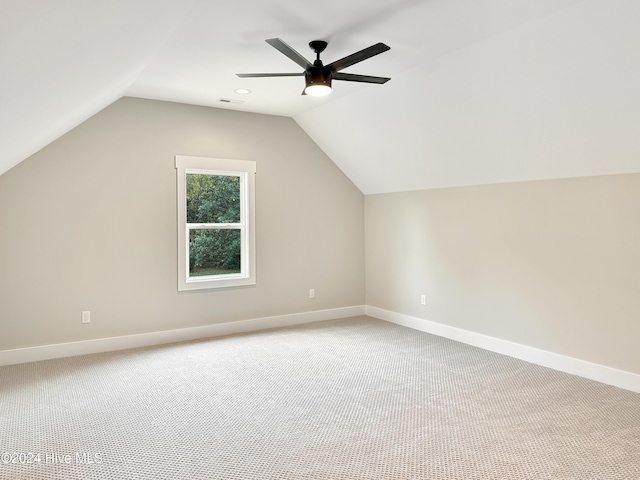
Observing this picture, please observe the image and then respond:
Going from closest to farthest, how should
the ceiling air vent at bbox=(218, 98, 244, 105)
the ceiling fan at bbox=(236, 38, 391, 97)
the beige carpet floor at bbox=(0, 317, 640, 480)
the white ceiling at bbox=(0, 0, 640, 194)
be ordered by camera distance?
the white ceiling at bbox=(0, 0, 640, 194)
the beige carpet floor at bbox=(0, 317, 640, 480)
the ceiling fan at bbox=(236, 38, 391, 97)
the ceiling air vent at bbox=(218, 98, 244, 105)

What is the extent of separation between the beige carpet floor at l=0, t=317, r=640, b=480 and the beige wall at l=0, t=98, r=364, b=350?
21.5 inches

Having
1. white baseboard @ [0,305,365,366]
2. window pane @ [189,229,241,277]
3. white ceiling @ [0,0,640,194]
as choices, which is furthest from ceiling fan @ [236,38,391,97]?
white baseboard @ [0,305,365,366]

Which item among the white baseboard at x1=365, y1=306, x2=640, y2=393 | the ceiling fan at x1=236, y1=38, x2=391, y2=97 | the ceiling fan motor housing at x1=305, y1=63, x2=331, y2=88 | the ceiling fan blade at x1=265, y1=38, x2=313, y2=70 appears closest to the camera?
the ceiling fan blade at x1=265, y1=38, x2=313, y2=70

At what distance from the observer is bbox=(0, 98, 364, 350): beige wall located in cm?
423

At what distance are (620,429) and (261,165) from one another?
170 inches

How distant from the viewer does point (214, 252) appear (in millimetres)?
5359

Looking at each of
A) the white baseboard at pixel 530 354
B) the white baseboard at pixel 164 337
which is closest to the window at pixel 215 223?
the white baseboard at pixel 164 337

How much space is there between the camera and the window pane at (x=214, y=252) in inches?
205

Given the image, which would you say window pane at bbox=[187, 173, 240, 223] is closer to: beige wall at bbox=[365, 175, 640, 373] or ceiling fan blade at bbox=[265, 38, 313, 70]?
beige wall at bbox=[365, 175, 640, 373]

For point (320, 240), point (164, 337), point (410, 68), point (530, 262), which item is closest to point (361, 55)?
point (410, 68)

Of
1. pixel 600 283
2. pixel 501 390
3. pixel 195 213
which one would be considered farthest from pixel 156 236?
pixel 600 283

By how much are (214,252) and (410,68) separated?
302 centimetres

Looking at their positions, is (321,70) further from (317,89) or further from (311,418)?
(311,418)

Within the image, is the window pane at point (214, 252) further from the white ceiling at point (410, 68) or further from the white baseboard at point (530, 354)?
the white baseboard at point (530, 354)
